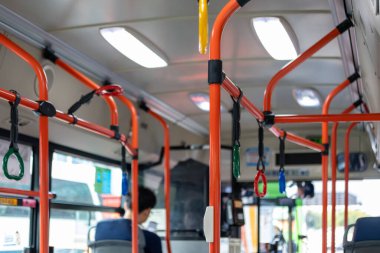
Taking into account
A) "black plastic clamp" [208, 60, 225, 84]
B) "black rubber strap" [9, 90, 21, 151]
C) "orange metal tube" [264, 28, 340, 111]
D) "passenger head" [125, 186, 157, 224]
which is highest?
"orange metal tube" [264, 28, 340, 111]

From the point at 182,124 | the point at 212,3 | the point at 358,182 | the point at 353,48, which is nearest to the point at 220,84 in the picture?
the point at 212,3

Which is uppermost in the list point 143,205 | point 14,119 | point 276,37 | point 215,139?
point 276,37

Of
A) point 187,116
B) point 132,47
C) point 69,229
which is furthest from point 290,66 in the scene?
point 187,116

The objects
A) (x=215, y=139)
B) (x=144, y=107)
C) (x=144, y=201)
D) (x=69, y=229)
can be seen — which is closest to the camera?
(x=215, y=139)

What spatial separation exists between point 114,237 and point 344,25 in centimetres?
220

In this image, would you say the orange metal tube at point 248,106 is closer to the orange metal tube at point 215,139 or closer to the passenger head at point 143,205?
the orange metal tube at point 215,139

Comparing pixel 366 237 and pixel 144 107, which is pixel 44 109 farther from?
pixel 144 107

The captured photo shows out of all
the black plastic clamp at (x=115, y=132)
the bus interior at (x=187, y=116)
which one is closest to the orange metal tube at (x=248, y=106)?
the bus interior at (x=187, y=116)

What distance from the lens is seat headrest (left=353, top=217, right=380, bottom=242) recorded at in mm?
4219

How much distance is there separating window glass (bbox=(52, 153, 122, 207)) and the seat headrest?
248cm

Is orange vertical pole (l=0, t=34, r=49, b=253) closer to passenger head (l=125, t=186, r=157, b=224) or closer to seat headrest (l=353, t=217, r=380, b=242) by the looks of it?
Result: passenger head (l=125, t=186, r=157, b=224)

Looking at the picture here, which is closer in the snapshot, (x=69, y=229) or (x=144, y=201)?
(x=144, y=201)

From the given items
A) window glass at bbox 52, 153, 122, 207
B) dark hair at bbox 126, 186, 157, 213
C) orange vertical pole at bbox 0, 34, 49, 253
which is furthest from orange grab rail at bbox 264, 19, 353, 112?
window glass at bbox 52, 153, 122, 207

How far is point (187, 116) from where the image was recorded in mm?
7043
